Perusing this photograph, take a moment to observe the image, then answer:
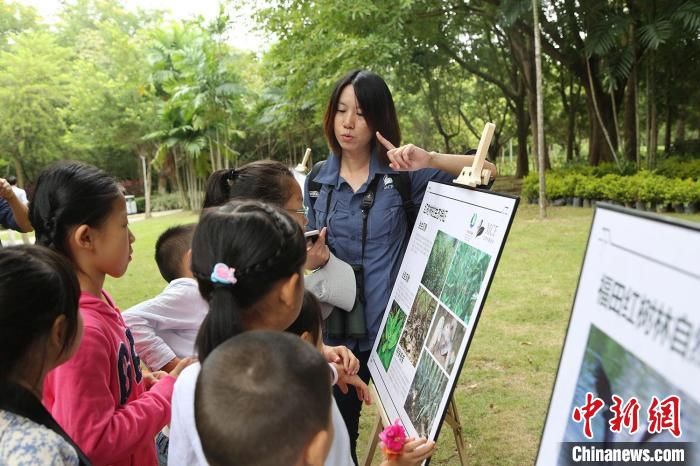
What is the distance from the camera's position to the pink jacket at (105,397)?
1351mm

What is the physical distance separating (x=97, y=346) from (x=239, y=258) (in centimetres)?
46

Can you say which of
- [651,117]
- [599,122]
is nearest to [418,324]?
[651,117]

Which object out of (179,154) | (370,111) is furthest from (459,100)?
(370,111)

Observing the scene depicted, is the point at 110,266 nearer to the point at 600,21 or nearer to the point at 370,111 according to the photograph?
the point at 370,111

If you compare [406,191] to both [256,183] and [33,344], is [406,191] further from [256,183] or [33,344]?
[33,344]

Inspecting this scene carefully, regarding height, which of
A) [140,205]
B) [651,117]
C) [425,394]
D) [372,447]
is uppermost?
[651,117]

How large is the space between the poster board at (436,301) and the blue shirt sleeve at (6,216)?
2.77 m

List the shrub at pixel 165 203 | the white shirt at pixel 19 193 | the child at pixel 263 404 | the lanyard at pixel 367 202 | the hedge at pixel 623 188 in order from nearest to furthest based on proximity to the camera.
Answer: the child at pixel 263 404 < the lanyard at pixel 367 202 < the white shirt at pixel 19 193 < the hedge at pixel 623 188 < the shrub at pixel 165 203

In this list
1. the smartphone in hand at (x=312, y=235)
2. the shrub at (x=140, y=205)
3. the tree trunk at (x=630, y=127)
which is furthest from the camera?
the shrub at (x=140, y=205)

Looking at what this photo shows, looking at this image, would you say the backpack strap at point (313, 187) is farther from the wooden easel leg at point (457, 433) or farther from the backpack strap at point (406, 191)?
the wooden easel leg at point (457, 433)

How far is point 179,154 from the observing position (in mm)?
21484

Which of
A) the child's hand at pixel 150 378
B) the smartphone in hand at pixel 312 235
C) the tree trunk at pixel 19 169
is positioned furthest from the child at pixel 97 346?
the tree trunk at pixel 19 169

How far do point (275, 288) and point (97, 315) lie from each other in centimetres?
52

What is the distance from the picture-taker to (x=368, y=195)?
85.3 inches
